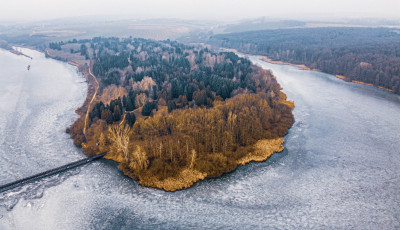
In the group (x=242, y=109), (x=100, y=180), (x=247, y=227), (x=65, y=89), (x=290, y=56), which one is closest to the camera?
(x=247, y=227)

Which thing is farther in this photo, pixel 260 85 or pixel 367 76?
pixel 367 76

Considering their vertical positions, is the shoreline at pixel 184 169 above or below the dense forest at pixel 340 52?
below

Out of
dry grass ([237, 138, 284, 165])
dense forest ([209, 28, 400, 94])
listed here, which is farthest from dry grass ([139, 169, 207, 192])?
dense forest ([209, 28, 400, 94])

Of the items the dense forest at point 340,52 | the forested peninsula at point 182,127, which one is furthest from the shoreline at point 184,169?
the dense forest at point 340,52

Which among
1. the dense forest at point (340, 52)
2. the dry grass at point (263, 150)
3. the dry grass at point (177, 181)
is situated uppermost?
the dense forest at point (340, 52)

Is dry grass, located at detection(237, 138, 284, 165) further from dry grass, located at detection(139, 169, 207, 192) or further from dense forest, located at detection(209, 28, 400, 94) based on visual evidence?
dense forest, located at detection(209, 28, 400, 94)

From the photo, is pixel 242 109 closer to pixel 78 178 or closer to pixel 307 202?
pixel 307 202

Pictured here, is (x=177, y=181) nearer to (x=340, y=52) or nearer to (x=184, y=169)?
→ (x=184, y=169)

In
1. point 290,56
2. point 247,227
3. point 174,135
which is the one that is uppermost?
point 290,56

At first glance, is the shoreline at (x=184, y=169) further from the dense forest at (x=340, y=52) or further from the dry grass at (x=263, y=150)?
the dense forest at (x=340, y=52)

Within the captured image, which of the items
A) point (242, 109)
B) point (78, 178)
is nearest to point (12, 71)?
point (78, 178)
